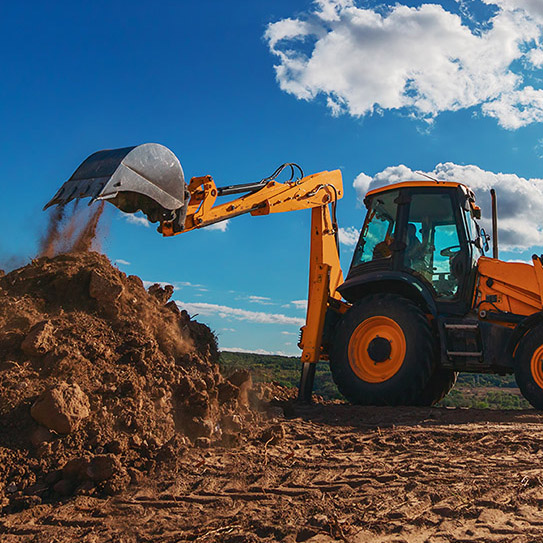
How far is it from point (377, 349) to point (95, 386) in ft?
13.9

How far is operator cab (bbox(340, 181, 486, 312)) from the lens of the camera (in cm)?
816

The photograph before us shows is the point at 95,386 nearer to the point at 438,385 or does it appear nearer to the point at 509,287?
the point at 509,287

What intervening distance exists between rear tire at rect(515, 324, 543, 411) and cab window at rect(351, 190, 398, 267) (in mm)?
2228

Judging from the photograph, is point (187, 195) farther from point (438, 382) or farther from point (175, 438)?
point (438, 382)

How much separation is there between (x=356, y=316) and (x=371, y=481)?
4390mm

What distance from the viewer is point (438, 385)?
9.13m

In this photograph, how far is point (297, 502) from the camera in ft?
12.7

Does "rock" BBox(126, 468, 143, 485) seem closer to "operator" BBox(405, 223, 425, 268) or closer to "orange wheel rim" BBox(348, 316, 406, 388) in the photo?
"orange wheel rim" BBox(348, 316, 406, 388)

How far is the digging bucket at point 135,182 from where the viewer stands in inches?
239

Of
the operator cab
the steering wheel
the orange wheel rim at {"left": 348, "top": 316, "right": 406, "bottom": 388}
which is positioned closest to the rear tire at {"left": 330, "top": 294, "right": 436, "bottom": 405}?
the orange wheel rim at {"left": 348, "top": 316, "right": 406, "bottom": 388}

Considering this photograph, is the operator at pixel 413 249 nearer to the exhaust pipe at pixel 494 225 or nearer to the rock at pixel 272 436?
the exhaust pipe at pixel 494 225

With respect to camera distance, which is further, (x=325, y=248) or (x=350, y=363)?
(x=325, y=248)

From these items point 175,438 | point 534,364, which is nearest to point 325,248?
point 534,364

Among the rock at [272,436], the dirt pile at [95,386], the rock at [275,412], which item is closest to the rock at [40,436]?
the dirt pile at [95,386]
